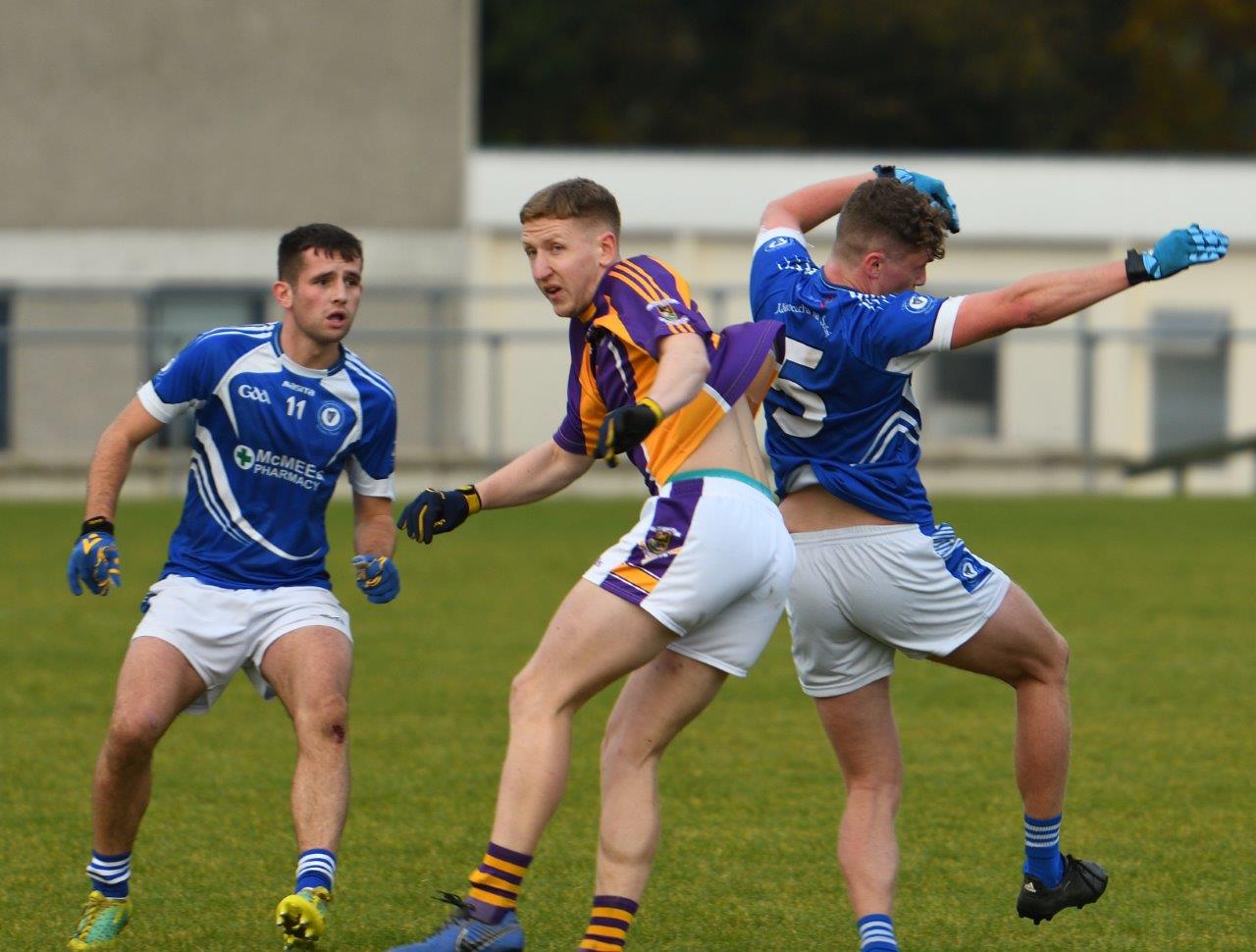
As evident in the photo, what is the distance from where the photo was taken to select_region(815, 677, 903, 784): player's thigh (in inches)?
221

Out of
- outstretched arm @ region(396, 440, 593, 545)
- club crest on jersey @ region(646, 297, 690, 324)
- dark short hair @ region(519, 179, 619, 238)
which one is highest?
dark short hair @ region(519, 179, 619, 238)

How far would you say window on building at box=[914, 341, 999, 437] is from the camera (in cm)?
2467

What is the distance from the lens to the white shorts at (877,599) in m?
5.51

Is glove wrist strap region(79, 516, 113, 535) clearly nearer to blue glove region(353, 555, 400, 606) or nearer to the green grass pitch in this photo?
blue glove region(353, 555, 400, 606)

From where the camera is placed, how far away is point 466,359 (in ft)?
77.3

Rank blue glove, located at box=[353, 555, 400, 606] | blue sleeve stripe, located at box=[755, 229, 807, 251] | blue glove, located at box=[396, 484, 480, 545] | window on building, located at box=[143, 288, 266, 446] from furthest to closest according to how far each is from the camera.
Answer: window on building, located at box=[143, 288, 266, 446] → blue glove, located at box=[353, 555, 400, 606] → blue sleeve stripe, located at box=[755, 229, 807, 251] → blue glove, located at box=[396, 484, 480, 545]

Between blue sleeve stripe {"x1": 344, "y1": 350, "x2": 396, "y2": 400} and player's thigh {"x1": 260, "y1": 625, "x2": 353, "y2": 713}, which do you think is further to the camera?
blue sleeve stripe {"x1": 344, "y1": 350, "x2": 396, "y2": 400}

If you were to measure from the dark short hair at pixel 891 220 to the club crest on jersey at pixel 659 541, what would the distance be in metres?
0.92

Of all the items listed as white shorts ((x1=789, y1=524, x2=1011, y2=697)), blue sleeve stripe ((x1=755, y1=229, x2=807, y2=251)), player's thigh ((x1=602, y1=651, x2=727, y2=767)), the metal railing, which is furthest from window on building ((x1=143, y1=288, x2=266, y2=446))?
player's thigh ((x1=602, y1=651, x2=727, y2=767))

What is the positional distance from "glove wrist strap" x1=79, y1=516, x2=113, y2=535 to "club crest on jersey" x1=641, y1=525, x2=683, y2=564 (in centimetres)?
178

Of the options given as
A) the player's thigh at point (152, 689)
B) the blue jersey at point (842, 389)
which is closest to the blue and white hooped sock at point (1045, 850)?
the blue jersey at point (842, 389)

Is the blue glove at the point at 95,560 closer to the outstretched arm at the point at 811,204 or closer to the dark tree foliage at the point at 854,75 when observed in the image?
the outstretched arm at the point at 811,204

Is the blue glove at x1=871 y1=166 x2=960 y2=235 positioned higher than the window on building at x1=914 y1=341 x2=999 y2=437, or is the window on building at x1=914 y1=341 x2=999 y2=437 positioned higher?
the blue glove at x1=871 y1=166 x2=960 y2=235

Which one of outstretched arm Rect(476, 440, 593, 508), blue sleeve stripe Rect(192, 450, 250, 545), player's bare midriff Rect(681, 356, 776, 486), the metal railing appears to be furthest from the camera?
the metal railing
